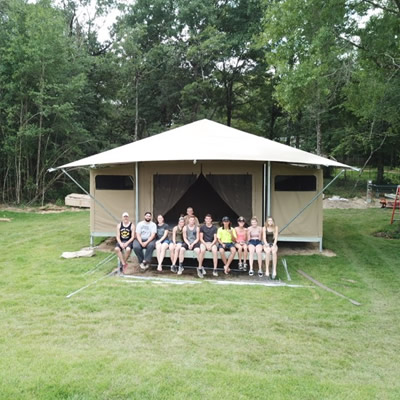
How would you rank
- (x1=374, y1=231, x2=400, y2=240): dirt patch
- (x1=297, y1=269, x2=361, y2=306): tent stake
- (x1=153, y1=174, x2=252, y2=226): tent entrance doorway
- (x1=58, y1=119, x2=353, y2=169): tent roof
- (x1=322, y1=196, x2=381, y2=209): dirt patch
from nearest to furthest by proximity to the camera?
(x1=297, y1=269, x2=361, y2=306): tent stake
(x1=58, y1=119, x2=353, y2=169): tent roof
(x1=153, y1=174, x2=252, y2=226): tent entrance doorway
(x1=374, y1=231, x2=400, y2=240): dirt patch
(x1=322, y1=196, x2=381, y2=209): dirt patch

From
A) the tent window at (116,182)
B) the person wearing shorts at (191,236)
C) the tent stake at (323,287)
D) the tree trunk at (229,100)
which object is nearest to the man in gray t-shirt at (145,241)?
the person wearing shorts at (191,236)

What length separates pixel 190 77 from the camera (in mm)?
18812

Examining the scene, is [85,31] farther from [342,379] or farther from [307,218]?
[342,379]

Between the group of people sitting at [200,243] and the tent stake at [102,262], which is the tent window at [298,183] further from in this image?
the tent stake at [102,262]

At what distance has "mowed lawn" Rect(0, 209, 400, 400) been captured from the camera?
8.21 feet

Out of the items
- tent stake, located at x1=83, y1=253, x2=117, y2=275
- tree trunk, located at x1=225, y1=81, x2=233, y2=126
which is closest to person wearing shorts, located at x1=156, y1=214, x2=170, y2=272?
tent stake, located at x1=83, y1=253, x2=117, y2=275

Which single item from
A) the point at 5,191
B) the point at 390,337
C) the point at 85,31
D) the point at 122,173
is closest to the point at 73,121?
the point at 5,191

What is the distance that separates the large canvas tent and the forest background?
1.75 m

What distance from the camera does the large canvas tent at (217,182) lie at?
736 centimetres

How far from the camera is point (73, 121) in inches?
617

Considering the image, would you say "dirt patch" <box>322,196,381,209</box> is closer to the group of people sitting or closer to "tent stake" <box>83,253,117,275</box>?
the group of people sitting

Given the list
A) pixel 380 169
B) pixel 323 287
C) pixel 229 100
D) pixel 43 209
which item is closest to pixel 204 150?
pixel 323 287

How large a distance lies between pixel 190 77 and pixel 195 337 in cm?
1705

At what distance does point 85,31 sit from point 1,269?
16.7 meters
